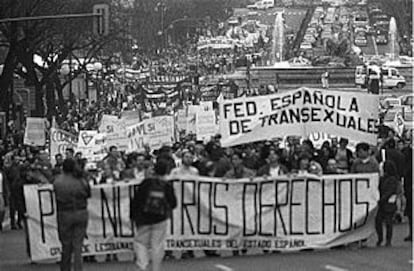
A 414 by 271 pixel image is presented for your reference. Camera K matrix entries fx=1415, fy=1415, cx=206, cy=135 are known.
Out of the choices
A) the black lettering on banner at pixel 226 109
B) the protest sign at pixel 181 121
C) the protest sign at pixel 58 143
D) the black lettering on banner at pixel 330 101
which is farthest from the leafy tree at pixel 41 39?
the black lettering on banner at pixel 330 101

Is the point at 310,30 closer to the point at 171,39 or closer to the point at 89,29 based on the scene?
the point at 171,39

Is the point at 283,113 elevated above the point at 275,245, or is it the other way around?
the point at 283,113

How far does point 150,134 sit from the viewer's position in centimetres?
2705

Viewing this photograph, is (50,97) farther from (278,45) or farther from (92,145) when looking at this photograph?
(278,45)

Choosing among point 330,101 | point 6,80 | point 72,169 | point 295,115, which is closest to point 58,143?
point 295,115

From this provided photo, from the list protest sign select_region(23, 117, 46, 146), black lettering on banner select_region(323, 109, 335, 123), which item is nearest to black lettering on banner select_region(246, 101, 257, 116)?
black lettering on banner select_region(323, 109, 335, 123)

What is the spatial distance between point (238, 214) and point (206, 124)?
11363 mm

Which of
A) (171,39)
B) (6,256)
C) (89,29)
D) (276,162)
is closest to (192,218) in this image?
(276,162)

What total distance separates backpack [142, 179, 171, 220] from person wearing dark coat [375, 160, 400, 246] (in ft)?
15.8

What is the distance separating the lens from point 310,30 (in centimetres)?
13325

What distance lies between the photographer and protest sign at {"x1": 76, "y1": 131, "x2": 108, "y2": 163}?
27.1 meters

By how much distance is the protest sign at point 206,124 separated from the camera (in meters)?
29.7

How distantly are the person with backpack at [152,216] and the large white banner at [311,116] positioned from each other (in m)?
6.30

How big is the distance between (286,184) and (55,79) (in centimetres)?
4648
